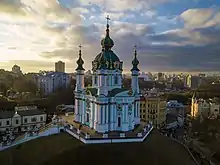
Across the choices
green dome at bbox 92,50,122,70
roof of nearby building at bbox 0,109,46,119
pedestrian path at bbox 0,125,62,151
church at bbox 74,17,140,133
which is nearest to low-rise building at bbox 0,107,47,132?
roof of nearby building at bbox 0,109,46,119

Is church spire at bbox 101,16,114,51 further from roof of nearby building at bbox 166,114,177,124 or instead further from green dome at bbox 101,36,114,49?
roof of nearby building at bbox 166,114,177,124

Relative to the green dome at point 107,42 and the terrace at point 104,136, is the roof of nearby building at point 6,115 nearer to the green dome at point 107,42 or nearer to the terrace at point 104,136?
the terrace at point 104,136

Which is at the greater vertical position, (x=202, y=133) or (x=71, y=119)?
(x=71, y=119)

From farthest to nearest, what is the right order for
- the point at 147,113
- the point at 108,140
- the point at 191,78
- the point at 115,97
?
1. the point at 191,78
2. the point at 147,113
3. the point at 115,97
4. the point at 108,140

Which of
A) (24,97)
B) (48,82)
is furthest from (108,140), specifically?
(48,82)

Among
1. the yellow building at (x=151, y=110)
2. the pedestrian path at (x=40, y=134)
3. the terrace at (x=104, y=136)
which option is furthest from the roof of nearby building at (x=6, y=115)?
the yellow building at (x=151, y=110)

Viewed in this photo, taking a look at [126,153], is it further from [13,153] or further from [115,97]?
[13,153]

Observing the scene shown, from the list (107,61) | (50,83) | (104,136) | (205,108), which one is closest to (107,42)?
(107,61)
